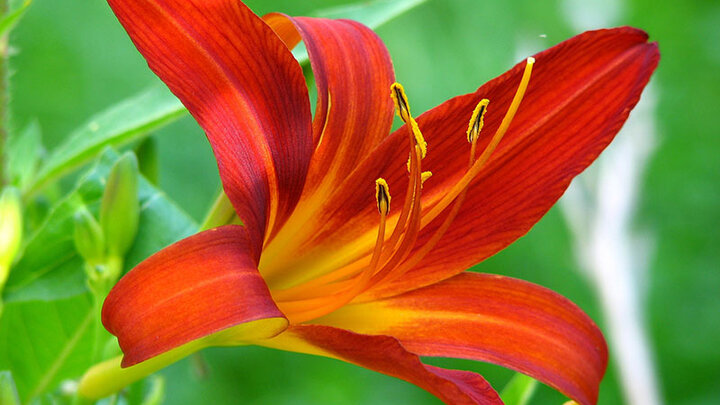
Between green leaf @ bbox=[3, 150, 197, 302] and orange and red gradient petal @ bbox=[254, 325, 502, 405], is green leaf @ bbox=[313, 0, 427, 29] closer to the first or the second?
green leaf @ bbox=[3, 150, 197, 302]

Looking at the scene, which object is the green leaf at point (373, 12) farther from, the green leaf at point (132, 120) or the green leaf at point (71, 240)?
the green leaf at point (71, 240)

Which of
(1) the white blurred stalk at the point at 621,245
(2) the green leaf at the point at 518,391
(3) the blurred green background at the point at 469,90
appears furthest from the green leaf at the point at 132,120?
(3) the blurred green background at the point at 469,90

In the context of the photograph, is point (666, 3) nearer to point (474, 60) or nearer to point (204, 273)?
point (474, 60)

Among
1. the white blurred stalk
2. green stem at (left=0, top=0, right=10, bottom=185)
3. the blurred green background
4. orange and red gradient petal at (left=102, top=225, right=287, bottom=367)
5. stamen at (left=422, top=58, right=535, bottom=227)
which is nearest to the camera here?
orange and red gradient petal at (left=102, top=225, right=287, bottom=367)

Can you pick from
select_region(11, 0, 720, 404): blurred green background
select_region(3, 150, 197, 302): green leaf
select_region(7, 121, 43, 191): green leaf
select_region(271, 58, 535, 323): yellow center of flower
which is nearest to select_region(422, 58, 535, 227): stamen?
select_region(271, 58, 535, 323): yellow center of flower

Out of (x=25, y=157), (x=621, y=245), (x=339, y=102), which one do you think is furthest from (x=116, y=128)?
(x=621, y=245)
